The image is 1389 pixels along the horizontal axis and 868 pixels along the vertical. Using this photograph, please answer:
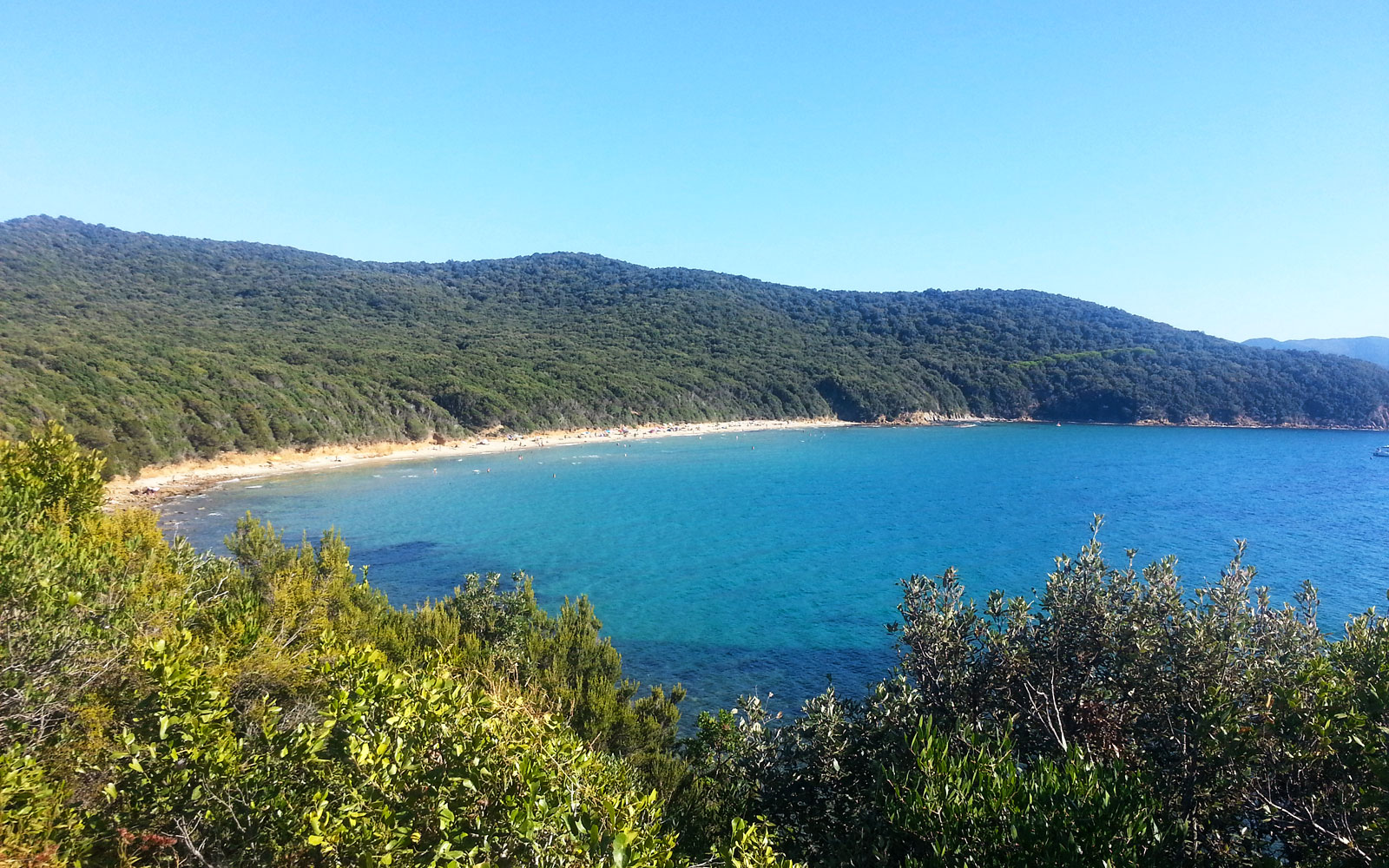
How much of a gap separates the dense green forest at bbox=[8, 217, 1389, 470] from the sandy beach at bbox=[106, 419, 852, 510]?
1.25m

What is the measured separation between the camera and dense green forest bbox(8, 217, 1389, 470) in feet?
195

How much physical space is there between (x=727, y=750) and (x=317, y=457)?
210ft

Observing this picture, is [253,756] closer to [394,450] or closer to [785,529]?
[785,529]

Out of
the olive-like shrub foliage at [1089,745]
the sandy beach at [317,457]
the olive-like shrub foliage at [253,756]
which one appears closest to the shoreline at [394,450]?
the sandy beach at [317,457]

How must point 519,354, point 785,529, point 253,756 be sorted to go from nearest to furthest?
1. point 253,756
2. point 785,529
3. point 519,354

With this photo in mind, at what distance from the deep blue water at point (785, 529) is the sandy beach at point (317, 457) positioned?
2567 mm

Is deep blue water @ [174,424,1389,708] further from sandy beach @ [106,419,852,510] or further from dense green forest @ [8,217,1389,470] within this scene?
dense green forest @ [8,217,1389,470]

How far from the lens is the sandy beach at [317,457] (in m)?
45.2

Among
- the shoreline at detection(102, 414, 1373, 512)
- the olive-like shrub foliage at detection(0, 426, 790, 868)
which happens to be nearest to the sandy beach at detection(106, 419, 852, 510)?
the shoreline at detection(102, 414, 1373, 512)

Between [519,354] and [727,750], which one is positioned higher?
[519,354]

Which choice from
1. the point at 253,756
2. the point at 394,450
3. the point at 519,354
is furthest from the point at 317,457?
the point at 253,756

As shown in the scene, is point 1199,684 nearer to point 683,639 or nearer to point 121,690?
point 121,690

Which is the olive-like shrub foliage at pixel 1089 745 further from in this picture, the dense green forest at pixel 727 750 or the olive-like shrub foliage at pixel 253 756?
the olive-like shrub foliage at pixel 253 756

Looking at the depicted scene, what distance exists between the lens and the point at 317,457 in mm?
63812
